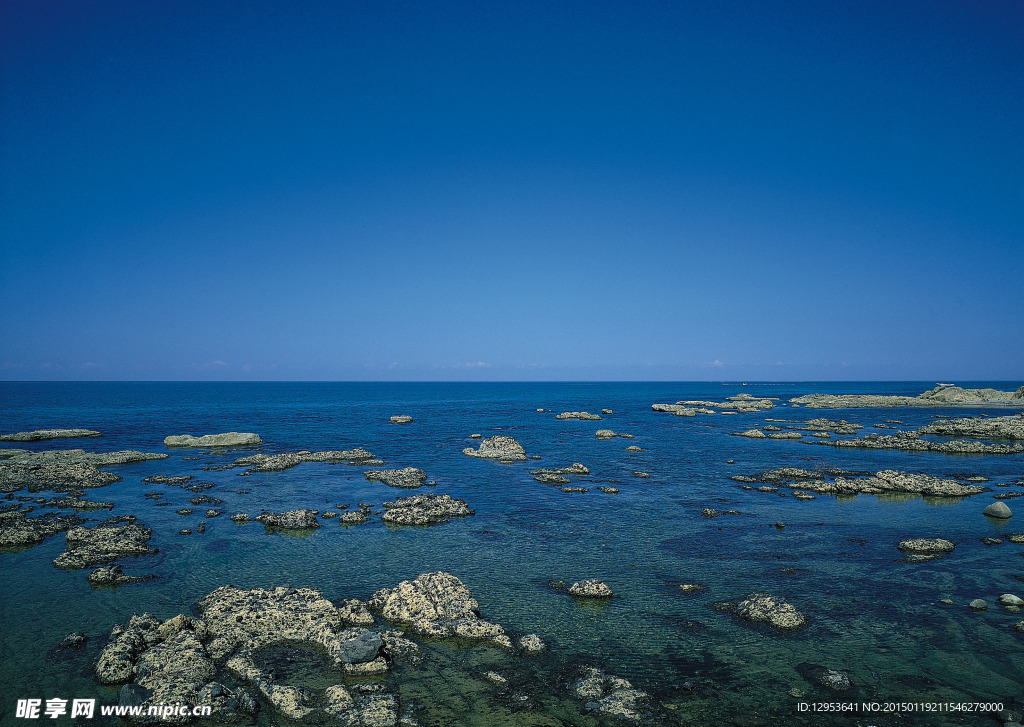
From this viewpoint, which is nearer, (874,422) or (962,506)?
(962,506)

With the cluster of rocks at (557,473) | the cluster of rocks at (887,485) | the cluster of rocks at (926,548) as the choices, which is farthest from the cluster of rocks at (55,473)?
the cluster of rocks at (887,485)

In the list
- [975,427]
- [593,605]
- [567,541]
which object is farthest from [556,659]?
[975,427]

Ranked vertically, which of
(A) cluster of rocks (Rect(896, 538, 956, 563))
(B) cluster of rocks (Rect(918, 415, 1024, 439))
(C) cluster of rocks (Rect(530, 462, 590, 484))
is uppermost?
(B) cluster of rocks (Rect(918, 415, 1024, 439))

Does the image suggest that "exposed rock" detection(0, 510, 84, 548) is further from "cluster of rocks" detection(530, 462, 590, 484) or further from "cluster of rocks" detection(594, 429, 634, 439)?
"cluster of rocks" detection(594, 429, 634, 439)

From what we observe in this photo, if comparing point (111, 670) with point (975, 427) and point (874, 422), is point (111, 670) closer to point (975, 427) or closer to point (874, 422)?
point (975, 427)

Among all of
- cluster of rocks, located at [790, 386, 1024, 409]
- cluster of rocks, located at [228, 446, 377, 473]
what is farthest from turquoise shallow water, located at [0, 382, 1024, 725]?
cluster of rocks, located at [790, 386, 1024, 409]

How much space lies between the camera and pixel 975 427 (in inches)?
2087

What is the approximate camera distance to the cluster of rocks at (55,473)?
2911 cm

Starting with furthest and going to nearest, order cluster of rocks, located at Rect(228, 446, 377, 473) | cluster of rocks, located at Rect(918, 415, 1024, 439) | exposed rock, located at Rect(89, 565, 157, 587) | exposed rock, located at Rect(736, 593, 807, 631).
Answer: cluster of rocks, located at Rect(918, 415, 1024, 439) → cluster of rocks, located at Rect(228, 446, 377, 473) → exposed rock, located at Rect(89, 565, 157, 587) → exposed rock, located at Rect(736, 593, 807, 631)

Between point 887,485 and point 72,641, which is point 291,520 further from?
point 887,485

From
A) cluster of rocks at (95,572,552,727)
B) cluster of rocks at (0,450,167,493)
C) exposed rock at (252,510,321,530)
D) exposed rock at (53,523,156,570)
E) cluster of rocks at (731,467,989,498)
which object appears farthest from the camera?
cluster of rocks at (0,450,167,493)

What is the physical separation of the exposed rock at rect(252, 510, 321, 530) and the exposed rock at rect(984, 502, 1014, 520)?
32.4m

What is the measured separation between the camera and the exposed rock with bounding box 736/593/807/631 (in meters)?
13.5

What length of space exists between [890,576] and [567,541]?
11381 mm
